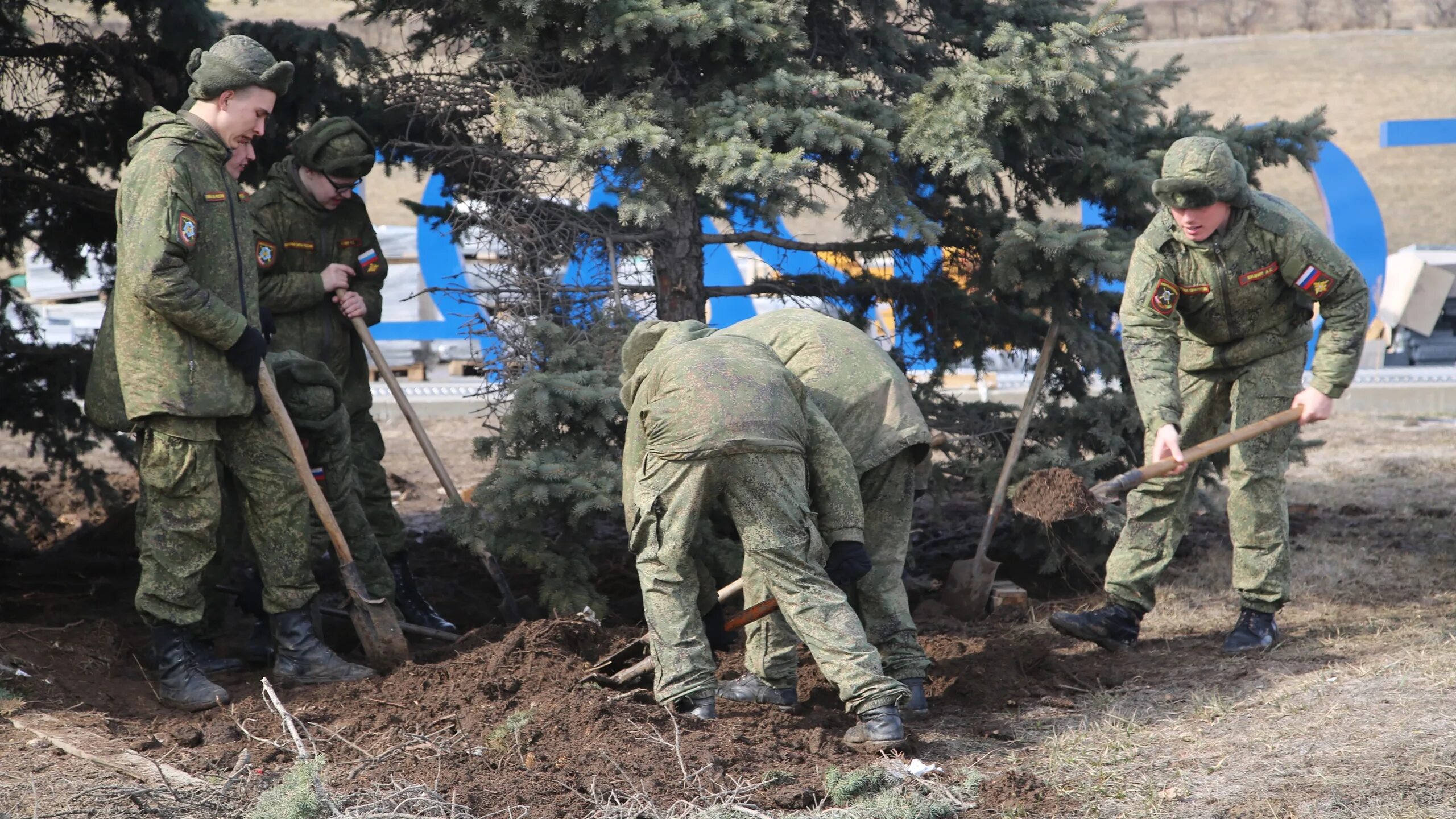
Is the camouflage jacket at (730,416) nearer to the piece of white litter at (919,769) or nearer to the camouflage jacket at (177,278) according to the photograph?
the piece of white litter at (919,769)

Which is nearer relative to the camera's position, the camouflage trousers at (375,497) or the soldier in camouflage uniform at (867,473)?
the soldier in camouflage uniform at (867,473)

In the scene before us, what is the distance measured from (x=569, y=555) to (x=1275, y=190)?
25.1m

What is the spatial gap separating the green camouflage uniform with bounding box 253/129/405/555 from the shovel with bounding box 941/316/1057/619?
2.74 m

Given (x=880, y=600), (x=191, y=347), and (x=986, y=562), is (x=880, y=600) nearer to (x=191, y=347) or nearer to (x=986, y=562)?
(x=986, y=562)

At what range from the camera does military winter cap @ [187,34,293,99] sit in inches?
186

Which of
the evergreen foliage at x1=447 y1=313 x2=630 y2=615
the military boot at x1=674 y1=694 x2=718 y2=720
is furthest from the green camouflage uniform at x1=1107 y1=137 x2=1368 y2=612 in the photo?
the evergreen foliage at x1=447 y1=313 x2=630 y2=615

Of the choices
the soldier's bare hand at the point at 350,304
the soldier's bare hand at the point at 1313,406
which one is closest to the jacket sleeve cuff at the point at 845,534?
the soldier's bare hand at the point at 1313,406

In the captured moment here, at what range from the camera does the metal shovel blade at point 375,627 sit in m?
5.21

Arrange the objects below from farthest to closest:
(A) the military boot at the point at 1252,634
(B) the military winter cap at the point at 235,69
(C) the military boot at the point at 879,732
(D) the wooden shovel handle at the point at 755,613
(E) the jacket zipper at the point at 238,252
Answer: (A) the military boot at the point at 1252,634 < (E) the jacket zipper at the point at 238,252 < (B) the military winter cap at the point at 235,69 < (D) the wooden shovel handle at the point at 755,613 < (C) the military boot at the point at 879,732

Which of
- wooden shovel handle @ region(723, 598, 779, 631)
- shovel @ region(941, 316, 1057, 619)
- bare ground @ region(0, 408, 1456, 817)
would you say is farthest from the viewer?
shovel @ region(941, 316, 1057, 619)

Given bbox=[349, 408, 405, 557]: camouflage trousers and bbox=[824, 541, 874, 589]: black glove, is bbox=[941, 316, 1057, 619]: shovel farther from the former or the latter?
bbox=[349, 408, 405, 557]: camouflage trousers

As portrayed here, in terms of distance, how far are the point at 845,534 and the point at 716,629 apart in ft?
2.18

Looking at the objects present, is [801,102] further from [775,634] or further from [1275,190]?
[1275,190]

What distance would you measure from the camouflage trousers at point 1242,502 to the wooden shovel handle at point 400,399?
2993mm
